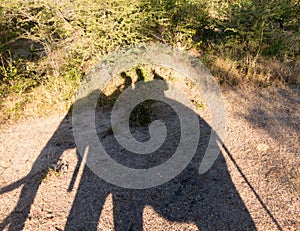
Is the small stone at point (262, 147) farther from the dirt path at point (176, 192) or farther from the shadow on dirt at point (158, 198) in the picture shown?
the shadow on dirt at point (158, 198)

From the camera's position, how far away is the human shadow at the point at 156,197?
118 inches

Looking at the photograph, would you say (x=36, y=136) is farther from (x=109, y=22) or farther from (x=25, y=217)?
(x=109, y=22)

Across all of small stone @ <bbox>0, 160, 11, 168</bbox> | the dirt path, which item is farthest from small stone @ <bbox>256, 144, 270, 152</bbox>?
small stone @ <bbox>0, 160, 11, 168</bbox>

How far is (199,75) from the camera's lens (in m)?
7.16

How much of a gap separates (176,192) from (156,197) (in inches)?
11.5

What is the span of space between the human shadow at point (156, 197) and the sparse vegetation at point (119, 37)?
2.95 m

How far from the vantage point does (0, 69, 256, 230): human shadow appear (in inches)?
118

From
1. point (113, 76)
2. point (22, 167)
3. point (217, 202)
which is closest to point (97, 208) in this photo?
point (217, 202)

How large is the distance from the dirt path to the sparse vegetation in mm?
2197

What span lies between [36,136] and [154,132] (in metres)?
2.59

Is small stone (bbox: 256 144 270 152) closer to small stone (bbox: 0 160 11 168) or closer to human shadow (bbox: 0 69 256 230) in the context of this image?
human shadow (bbox: 0 69 256 230)

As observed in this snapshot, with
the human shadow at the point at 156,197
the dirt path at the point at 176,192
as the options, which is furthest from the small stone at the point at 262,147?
the human shadow at the point at 156,197

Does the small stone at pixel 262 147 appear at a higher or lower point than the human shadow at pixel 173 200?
higher

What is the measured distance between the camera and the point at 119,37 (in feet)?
22.3
